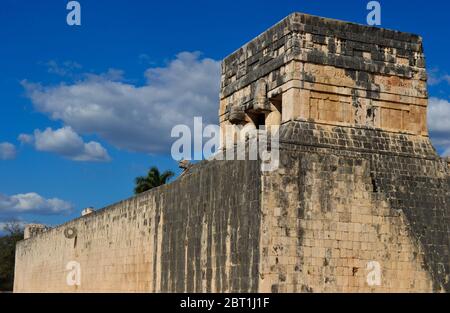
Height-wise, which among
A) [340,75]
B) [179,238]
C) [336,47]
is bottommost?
[179,238]

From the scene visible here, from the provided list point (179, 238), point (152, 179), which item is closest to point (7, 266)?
point (152, 179)

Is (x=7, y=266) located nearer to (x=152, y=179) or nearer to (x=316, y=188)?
(x=152, y=179)

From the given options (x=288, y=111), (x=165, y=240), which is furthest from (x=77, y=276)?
(x=288, y=111)

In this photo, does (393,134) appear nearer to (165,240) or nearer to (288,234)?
(288,234)

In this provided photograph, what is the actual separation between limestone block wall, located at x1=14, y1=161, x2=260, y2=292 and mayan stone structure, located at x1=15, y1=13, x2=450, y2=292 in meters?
0.04

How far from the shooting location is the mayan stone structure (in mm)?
13219

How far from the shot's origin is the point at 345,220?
1355cm

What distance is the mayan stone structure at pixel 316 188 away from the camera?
13219mm

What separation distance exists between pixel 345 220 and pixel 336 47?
383cm

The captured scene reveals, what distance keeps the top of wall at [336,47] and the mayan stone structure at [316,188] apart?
0.08ft

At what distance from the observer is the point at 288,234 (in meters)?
13.1

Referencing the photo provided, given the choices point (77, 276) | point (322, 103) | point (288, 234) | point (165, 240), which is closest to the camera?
point (288, 234)

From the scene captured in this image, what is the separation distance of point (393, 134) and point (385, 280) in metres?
3.39

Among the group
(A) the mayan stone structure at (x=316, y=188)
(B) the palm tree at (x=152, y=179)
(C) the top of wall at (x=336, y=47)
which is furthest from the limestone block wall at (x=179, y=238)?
(B) the palm tree at (x=152, y=179)
